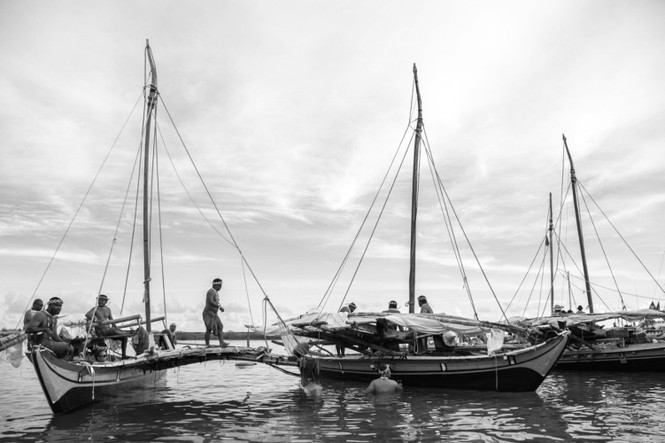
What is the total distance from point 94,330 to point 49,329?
8.77 ft

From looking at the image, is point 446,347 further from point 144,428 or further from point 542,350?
point 144,428

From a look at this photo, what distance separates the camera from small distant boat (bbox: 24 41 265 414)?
15812 mm

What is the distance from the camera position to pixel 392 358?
893 inches

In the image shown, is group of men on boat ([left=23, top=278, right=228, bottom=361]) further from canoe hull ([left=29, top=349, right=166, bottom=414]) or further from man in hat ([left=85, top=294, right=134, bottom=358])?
canoe hull ([left=29, top=349, right=166, bottom=414])

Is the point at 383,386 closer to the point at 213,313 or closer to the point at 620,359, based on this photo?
the point at 213,313

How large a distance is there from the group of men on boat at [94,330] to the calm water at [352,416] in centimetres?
212

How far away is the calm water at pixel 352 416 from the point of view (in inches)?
542

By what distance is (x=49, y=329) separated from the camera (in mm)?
16641

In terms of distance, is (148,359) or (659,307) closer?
(148,359)

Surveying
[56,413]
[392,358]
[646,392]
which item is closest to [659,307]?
[646,392]

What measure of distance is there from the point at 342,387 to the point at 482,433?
1099 centimetres

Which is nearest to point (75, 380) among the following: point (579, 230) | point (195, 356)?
point (195, 356)

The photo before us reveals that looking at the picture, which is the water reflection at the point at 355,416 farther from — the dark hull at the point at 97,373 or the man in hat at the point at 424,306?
the man in hat at the point at 424,306

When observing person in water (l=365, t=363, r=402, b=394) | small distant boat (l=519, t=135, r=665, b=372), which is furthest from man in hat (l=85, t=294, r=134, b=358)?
small distant boat (l=519, t=135, r=665, b=372)
